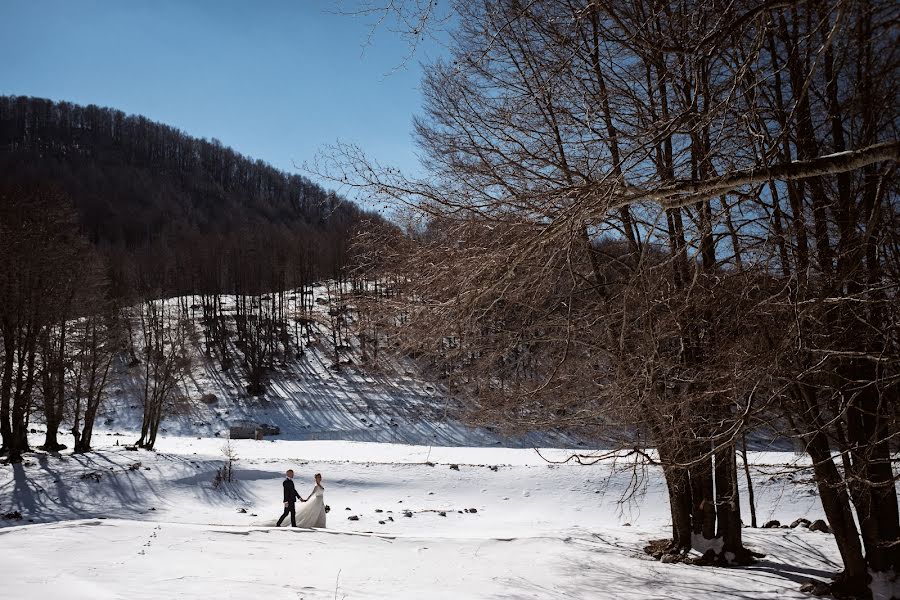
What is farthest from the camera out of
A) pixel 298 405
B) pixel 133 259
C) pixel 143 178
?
pixel 143 178

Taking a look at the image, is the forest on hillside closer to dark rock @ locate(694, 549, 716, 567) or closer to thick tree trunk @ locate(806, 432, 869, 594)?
thick tree trunk @ locate(806, 432, 869, 594)

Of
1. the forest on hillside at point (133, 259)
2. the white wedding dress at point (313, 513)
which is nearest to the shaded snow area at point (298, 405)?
the forest on hillside at point (133, 259)

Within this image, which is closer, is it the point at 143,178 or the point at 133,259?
the point at 133,259

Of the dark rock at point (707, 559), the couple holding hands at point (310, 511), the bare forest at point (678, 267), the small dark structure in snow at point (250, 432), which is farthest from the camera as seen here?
the small dark structure in snow at point (250, 432)

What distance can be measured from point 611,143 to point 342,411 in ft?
120

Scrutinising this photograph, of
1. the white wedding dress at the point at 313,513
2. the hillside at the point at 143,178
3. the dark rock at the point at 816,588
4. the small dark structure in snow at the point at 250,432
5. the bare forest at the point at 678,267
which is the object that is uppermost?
the hillside at the point at 143,178

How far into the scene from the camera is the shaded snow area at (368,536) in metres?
6.28

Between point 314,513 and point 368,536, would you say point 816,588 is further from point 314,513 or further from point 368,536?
point 314,513

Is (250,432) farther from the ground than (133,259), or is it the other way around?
(133,259)

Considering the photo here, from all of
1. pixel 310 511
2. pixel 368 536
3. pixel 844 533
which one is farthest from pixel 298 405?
pixel 844 533

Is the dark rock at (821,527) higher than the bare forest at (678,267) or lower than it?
lower

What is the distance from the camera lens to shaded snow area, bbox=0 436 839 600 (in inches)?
247

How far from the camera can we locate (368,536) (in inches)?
379

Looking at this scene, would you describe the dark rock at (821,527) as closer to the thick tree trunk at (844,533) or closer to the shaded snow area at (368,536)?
the shaded snow area at (368,536)
